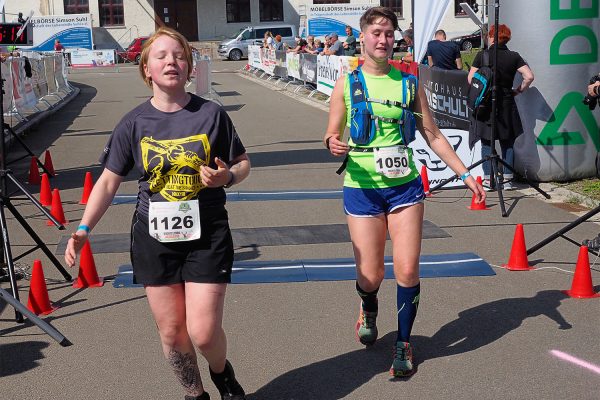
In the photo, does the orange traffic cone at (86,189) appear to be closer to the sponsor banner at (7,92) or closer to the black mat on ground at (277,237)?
the black mat on ground at (277,237)

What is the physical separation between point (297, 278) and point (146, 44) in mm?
3428

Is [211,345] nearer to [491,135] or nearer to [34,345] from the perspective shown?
[34,345]

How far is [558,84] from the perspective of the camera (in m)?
11.2

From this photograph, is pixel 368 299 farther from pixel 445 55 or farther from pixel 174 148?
pixel 445 55

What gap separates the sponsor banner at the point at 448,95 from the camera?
1326cm

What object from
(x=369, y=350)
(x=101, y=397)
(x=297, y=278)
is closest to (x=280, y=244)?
(x=297, y=278)

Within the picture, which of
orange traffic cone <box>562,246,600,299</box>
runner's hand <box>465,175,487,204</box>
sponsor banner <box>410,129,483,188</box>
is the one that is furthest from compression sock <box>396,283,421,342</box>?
sponsor banner <box>410,129,483,188</box>

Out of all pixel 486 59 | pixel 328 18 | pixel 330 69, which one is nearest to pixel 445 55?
pixel 486 59

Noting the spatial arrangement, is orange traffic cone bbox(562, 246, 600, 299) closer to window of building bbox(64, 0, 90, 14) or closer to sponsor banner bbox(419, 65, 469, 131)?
sponsor banner bbox(419, 65, 469, 131)

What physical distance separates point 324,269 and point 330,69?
16.8 meters

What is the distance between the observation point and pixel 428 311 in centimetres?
638

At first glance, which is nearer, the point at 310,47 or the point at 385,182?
the point at 385,182

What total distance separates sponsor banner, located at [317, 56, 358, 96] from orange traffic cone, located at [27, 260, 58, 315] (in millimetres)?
14463

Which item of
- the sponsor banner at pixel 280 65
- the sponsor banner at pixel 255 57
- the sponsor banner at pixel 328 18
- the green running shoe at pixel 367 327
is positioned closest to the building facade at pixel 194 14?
the sponsor banner at pixel 328 18
